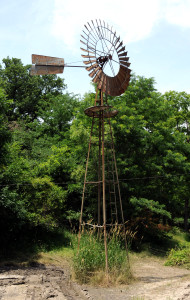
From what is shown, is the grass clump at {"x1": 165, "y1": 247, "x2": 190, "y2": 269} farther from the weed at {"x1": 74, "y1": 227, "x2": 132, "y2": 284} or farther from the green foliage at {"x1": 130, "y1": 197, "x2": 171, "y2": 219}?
the weed at {"x1": 74, "y1": 227, "x2": 132, "y2": 284}

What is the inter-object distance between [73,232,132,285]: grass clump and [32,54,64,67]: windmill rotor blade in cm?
526

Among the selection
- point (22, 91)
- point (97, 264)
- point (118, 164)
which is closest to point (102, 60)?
point (97, 264)

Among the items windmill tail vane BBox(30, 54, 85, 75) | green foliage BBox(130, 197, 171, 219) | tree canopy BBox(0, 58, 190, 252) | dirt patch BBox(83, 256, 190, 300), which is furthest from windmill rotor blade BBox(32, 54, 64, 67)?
green foliage BBox(130, 197, 171, 219)

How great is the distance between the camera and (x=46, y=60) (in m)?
9.00

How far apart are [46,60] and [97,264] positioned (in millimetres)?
6098

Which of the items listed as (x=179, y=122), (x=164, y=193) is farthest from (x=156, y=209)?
(x=179, y=122)

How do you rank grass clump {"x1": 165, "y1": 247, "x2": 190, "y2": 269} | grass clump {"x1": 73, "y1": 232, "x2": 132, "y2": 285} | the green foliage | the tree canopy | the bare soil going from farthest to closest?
the green foliage
the tree canopy
grass clump {"x1": 165, "y1": 247, "x2": 190, "y2": 269}
grass clump {"x1": 73, "y1": 232, "x2": 132, "y2": 285}
the bare soil

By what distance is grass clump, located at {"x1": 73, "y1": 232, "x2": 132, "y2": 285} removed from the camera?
8.13 metres

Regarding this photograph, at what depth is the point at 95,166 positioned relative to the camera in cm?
1605

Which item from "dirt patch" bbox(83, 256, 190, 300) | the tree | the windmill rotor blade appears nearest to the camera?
"dirt patch" bbox(83, 256, 190, 300)

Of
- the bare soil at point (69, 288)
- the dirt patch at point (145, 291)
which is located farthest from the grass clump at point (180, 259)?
the dirt patch at point (145, 291)

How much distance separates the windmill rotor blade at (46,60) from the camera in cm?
884

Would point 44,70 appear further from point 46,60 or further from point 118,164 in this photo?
point 118,164

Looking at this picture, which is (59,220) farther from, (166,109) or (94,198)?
(166,109)
